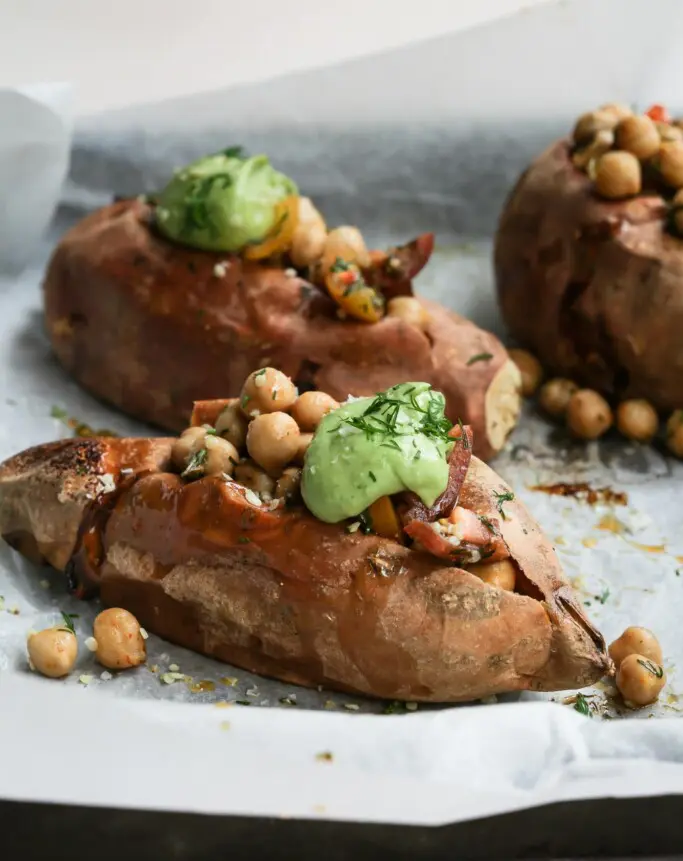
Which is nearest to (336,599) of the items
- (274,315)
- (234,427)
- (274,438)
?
(274,438)

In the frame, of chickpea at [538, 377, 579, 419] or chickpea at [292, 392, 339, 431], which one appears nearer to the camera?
chickpea at [292, 392, 339, 431]

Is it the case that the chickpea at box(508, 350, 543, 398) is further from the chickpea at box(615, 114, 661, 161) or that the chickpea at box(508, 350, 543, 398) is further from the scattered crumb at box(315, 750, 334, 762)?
the scattered crumb at box(315, 750, 334, 762)

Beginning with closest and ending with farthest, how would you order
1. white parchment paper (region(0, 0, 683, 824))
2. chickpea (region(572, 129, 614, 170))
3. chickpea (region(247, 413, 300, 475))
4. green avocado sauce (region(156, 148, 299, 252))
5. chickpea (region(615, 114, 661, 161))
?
white parchment paper (region(0, 0, 683, 824)) → chickpea (region(247, 413, 300, 475)) → green avocado sauce (region(156, 148, 299, 252)) → chickpea (region(615, 114, 661, 161)) → chickpea (region(572, 129, 614, 170))

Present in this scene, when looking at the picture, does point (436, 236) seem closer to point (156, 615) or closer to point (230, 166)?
point (230, 166)

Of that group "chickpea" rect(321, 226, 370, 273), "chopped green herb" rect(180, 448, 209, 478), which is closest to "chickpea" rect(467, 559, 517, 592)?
"chopped green herb" rect(180, 448, 209, 478)

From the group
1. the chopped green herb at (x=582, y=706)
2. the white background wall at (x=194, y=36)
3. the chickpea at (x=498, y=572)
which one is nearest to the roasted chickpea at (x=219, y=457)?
the chickpea at (x=498, y=572)
